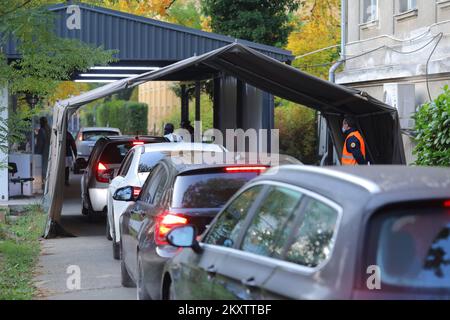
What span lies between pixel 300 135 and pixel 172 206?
839 inches

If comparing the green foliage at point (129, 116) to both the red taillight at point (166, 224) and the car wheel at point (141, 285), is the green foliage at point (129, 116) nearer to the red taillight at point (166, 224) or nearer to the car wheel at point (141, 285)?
the car wheel at point (141, 285)

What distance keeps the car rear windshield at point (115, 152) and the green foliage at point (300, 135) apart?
1258 cm

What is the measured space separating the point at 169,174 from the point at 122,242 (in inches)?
74.8

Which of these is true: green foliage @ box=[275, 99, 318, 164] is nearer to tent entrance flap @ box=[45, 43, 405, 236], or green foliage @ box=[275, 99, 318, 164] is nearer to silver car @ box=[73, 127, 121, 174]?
silver car @ box=[73, 127, 121, 174]

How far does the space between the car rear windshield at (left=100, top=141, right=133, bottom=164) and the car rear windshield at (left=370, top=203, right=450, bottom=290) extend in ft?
41.6

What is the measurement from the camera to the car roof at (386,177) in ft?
12.9

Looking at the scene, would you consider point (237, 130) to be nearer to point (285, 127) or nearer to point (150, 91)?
point (285, 127)

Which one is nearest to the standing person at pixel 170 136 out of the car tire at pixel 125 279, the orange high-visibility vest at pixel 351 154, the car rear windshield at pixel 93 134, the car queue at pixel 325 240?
the orange high-visibility vest at pixel 351 154

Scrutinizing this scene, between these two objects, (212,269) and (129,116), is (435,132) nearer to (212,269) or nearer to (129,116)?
(212,269)

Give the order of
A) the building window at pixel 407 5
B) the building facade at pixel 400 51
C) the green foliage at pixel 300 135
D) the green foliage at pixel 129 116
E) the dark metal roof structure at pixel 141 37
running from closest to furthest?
the building facade at pixel 400 51, the dark metal roof structure at pixel 141 37, the building window at pixel 407 5, the green foliage at pixel 300 135, the green foliage at pixel 129 116

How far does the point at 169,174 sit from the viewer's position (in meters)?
8.15

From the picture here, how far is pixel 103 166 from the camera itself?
1611cm

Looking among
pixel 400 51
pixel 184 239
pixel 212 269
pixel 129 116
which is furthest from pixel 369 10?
pixel 129 116

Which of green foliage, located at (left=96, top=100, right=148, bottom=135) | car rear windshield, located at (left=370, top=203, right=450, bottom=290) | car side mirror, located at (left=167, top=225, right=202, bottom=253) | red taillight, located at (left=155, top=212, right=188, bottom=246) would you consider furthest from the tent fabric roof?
green foliage, located at (left=96, top=100, right=148, bottom=135)
